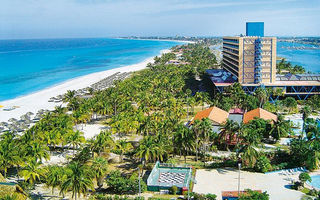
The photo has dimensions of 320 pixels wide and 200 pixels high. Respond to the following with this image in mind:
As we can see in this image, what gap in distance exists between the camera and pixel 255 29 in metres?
95.8

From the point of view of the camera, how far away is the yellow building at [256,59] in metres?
87.6

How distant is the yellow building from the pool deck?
1892 inches

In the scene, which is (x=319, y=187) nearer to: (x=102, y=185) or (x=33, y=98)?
(x=102, y=185)

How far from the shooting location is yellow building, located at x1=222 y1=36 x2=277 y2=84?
87600 mm

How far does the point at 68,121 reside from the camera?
200 feet

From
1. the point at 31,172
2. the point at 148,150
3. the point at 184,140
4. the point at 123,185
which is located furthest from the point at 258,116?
the point at 31,172

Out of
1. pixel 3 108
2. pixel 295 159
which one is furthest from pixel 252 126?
pixel 3 108

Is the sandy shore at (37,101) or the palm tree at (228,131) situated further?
the sandy shore at (37,101)

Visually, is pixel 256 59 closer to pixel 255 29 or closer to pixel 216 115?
pixel 255 29

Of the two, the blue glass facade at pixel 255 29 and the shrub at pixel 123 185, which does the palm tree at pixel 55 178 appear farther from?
the blue glass facade at pixel 255 29

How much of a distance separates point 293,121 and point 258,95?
9662 mm

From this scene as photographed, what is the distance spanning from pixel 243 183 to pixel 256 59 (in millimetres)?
53592

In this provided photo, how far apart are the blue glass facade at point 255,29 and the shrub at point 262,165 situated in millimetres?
58004

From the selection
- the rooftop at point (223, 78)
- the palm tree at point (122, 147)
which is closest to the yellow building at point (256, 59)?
the rooftop at point (223, 78)
